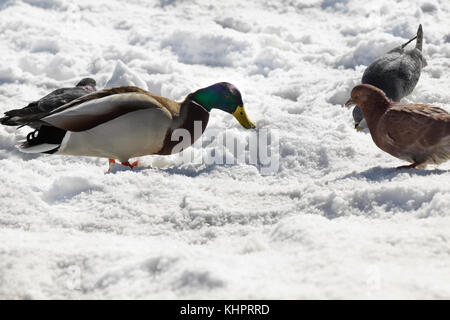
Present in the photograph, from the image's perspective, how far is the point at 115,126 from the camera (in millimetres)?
3533

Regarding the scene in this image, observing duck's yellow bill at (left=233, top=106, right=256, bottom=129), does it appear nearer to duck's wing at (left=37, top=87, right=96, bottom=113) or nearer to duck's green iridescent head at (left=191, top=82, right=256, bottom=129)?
duck's green iridescent head at (left=191, top=82, right=256, bottom=129)

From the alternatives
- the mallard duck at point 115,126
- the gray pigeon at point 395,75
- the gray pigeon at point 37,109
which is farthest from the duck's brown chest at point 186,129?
the gray pigeon at point 395,75

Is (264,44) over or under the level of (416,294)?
under

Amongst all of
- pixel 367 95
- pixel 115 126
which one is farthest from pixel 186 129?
pixel 367 95

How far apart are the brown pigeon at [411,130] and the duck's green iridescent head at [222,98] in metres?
0.91

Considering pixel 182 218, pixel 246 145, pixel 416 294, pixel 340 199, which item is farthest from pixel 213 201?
pixel 416 294

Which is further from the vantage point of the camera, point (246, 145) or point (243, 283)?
point (246, 145)

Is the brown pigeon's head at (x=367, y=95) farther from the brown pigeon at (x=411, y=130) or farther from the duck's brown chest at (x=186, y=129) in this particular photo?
the duck's brown chest at (x=186, y=129)

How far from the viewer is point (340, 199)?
114 inches

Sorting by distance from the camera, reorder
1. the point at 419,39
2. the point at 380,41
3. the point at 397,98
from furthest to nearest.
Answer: the point at 380,41
the point at 419,39
the point at 397,98

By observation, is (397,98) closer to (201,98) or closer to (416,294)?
(201,98)

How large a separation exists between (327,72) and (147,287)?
412 centimetres
